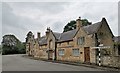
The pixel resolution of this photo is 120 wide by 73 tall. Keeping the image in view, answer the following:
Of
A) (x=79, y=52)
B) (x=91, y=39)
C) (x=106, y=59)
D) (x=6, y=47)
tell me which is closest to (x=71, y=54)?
(x=79, y=52)

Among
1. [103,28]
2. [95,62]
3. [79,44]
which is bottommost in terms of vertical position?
[95,62]

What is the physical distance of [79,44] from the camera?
33875mm

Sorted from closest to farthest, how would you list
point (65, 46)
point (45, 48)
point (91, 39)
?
point (91, 39) → point (65, 46) → point (45, 48)

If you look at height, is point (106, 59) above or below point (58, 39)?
below

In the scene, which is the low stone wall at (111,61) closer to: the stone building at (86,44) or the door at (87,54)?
the stone building at (86,44)

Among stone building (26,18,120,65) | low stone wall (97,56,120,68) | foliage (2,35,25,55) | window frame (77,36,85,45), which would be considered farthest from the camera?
foliage (2,35,25,55)

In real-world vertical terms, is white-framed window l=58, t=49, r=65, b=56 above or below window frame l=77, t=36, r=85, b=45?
below

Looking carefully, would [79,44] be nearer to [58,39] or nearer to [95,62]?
[95,62]

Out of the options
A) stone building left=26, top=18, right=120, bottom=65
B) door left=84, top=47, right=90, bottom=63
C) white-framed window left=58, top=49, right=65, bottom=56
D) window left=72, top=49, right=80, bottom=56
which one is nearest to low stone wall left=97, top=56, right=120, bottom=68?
stone building left=26, top=18, right=120, bottom=65

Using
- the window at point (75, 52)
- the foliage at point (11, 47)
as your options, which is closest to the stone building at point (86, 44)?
the window at point (75, 52)

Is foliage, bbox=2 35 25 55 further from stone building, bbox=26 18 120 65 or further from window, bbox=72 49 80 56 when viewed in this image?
window, bbox=72 49 80 56

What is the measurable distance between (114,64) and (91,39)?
26.3 feet

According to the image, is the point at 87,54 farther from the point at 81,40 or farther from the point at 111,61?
the point at 111,61

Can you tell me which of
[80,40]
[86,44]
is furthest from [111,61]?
[80,40]
